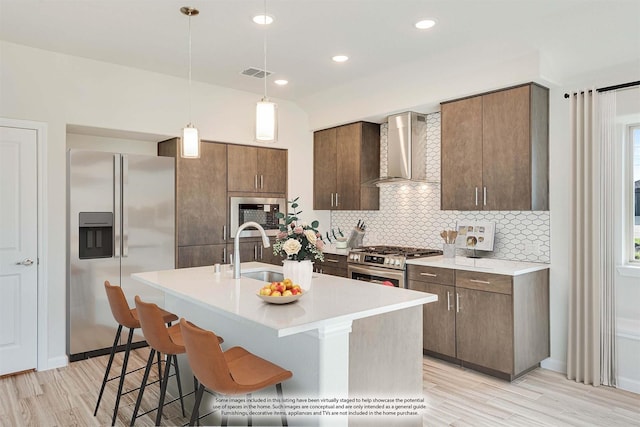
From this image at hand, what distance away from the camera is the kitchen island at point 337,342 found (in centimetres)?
207

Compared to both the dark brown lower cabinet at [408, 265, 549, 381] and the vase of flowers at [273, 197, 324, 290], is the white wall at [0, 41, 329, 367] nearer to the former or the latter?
the vase of flowers at [273, 197, 324, 290]

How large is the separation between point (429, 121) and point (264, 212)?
7.26 ft

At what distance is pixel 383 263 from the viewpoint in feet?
14.3

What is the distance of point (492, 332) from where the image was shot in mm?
3604

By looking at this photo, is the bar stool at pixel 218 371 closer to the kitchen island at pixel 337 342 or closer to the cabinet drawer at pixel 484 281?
the kitchen island at pixel 337 342

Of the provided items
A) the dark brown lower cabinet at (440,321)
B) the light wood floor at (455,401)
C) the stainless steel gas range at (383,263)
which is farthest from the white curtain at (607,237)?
the stainless steel gas range at (383,263)

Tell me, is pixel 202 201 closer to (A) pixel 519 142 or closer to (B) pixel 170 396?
(B) pixel 170 396

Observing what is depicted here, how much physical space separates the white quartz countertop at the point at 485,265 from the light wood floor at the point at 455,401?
89 centimetres

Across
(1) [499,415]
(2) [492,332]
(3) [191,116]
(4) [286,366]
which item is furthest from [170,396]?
(3) [191,116]

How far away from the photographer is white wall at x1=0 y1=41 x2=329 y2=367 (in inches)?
150

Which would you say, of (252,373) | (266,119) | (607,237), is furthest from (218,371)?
(607,237)

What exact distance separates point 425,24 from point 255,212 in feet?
9.55

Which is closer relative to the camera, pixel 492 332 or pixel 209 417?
pixel 209 417

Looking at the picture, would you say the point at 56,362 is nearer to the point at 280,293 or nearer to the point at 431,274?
the point at 280,293
